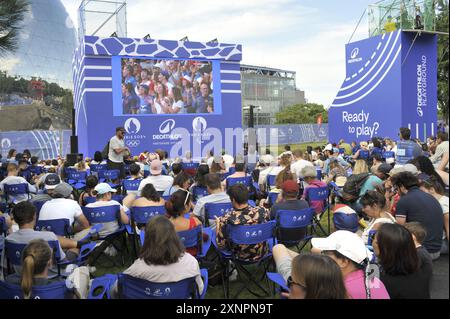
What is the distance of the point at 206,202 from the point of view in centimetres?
440

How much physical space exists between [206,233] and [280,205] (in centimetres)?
81

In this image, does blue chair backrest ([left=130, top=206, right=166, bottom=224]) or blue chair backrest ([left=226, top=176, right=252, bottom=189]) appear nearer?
blue chair backrest ([left=130, top=206, right=166, bottom=224])

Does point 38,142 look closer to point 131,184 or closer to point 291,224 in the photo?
point 131,184

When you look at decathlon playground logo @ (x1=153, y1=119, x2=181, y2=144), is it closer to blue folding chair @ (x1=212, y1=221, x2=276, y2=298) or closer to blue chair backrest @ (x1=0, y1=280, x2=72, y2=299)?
blue folding chair @ (x1=212, y1=221, x2=276, y2=298)

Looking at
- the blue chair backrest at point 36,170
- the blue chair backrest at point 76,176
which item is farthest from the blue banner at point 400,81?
the blue chair backrest at point 36,170

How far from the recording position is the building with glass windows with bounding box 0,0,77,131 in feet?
66.6

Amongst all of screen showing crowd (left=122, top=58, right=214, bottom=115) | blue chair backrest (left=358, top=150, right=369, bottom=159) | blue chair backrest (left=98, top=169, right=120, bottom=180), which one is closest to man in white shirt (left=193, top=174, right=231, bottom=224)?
blue chair backrest (left=98, top=169, right=120, bottom=180)

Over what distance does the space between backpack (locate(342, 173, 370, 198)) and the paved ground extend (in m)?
2.66

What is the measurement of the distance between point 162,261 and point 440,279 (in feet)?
4.83

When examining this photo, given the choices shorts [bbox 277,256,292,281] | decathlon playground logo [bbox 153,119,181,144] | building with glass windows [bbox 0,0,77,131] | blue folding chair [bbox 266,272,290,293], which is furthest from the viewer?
building with glass windows [bbox 0,0,77,131]

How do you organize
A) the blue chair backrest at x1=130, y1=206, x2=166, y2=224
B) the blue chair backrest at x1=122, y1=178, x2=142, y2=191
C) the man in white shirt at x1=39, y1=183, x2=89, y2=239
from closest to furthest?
the man in white shirt at x1=39, y1=183, x2=89, y2=239 < the blue chair backrest at x1=130, y1=206, x2=166, y2=224 < the blue chair backrest at x1=122, y1=178, x2=142, y2=191
